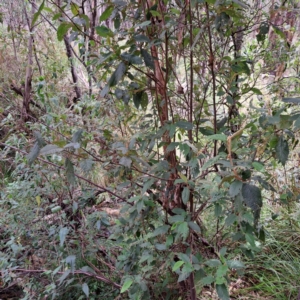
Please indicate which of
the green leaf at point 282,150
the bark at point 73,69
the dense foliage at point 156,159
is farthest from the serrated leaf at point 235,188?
the bark at point 73,69

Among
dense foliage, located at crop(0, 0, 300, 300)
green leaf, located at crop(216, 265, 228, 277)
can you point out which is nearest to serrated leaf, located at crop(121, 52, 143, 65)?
Answer: dense foliage, located at crop(0, 0, 300, 300)

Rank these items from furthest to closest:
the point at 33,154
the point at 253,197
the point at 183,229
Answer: the point at 183,229 → the point at 33,154 → the point at 253,197

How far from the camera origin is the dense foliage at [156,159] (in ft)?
2.44

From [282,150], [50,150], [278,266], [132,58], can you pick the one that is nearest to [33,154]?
[50,150]

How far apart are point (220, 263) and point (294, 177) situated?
4.21ft

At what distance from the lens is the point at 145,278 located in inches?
38.4

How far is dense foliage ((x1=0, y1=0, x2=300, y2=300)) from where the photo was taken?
0.75 meters

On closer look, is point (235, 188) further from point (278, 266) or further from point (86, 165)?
point (278, 266)

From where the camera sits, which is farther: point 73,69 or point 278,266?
point 73,69

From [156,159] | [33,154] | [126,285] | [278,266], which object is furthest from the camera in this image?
[278,266]

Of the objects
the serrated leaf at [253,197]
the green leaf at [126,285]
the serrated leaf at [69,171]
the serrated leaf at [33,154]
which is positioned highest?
the serrated leaf at [33,154]

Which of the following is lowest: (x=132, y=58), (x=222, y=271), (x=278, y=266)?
(x=278, y=266)

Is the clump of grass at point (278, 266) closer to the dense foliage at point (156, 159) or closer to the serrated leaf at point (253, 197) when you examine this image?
the dense foliage at point (156, 159)

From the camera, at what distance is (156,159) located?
1123 millimetres
